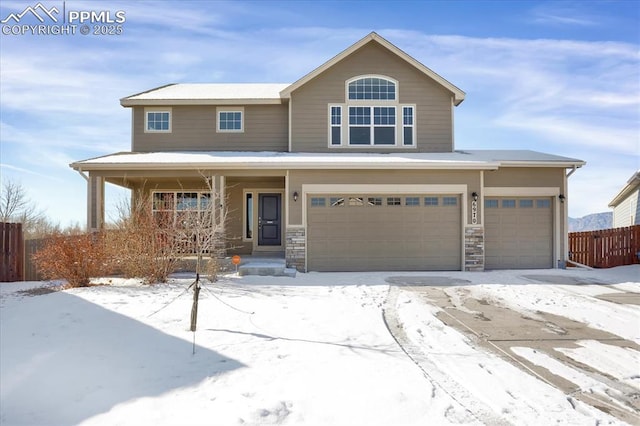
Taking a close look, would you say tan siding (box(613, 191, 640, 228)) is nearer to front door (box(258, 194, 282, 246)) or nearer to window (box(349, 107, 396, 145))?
window (box(349, 107, 396, 145))

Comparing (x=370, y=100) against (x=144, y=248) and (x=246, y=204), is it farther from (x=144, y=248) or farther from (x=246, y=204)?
(x=144, y=248)

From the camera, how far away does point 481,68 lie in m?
13.5

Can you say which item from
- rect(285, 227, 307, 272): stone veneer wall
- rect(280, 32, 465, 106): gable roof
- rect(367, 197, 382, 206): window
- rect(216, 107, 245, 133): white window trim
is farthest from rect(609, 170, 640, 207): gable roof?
rect(216, 107, 245, 133): white window trim

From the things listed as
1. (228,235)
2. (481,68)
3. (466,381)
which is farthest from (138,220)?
(481,68)

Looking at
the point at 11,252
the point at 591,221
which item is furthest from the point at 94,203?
the point at 591,221

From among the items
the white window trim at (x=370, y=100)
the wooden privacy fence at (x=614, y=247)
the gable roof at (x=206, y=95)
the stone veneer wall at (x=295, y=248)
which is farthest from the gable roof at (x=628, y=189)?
the gable roof at (x=206, y=95)

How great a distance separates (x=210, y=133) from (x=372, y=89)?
6.03m

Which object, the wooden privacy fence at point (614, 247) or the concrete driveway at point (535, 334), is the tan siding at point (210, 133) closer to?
the concrete driveway at point (535, 334)

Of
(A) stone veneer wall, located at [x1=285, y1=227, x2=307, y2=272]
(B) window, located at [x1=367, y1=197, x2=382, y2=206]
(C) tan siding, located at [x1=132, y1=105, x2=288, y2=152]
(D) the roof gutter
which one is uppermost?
(C) tan siding, located at [x1=132, y1=105, x2=288, y2=152]

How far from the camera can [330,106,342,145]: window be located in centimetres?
1488

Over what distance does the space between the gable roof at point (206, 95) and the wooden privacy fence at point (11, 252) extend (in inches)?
230

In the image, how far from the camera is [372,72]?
14.9 meters

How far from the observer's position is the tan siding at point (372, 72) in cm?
1486

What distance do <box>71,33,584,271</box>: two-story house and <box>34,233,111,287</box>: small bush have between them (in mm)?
2479
